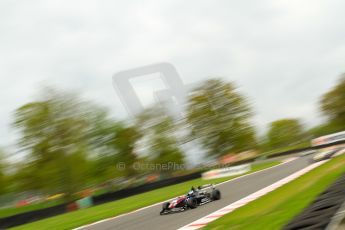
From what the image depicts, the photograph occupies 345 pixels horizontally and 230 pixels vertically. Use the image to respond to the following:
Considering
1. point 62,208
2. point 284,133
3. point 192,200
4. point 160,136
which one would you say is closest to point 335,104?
point 160,136

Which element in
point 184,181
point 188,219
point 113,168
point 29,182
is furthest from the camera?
point 113,168

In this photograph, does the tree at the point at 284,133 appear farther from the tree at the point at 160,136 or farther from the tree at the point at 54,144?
the tree at the point at 54,144

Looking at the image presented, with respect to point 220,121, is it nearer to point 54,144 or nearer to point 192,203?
point 54,144

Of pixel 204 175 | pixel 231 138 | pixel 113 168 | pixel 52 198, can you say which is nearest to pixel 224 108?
pixel 231 138

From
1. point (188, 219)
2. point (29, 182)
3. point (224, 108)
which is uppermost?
point (224, 108)

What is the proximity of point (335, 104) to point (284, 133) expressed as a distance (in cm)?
4773

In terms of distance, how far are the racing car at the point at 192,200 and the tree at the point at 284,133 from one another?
108550mm

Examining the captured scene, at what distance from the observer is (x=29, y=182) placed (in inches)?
1531

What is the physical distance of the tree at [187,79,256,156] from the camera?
51.5m

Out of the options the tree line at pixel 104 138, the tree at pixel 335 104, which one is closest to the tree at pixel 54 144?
the tree line at pixel 104 138

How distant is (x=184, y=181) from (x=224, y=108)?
20438mm

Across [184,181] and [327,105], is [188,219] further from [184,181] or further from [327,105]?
[327,105]

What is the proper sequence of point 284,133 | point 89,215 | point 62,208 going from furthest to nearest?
point 284,133, point 62,208, point 89,215

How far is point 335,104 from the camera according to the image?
7231 cm
